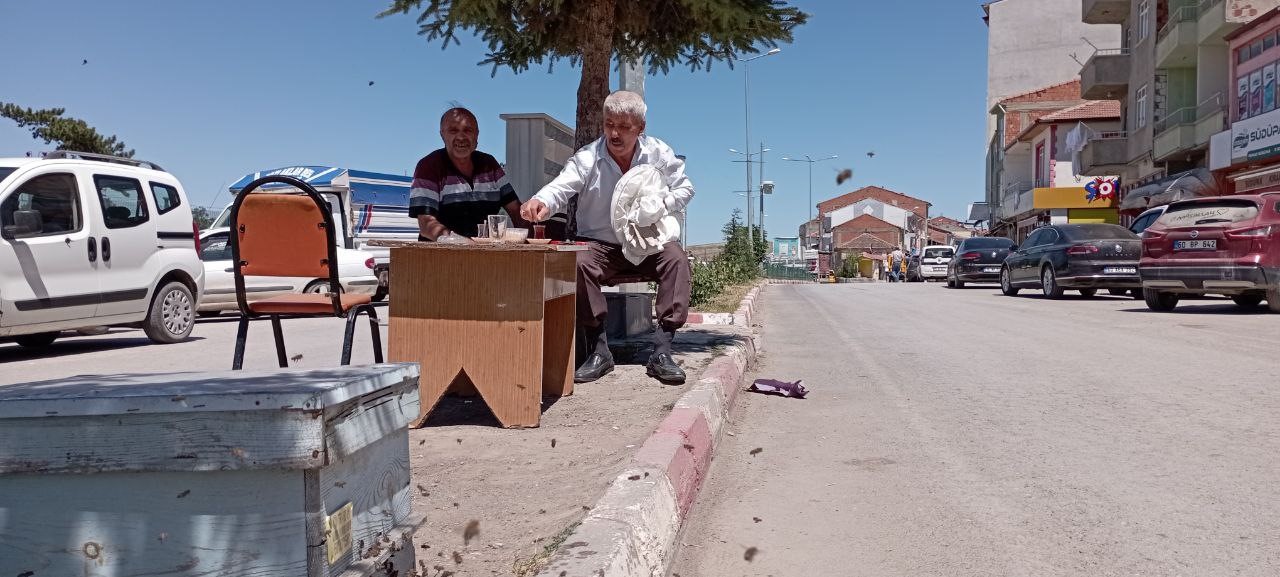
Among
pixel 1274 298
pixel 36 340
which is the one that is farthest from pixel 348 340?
pixel 1274 298

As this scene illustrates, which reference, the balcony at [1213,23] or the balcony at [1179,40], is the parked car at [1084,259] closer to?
the balcony at [1213,23]

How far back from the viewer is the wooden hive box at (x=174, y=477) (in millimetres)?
1570

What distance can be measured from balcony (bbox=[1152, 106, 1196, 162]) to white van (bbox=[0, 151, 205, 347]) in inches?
1073

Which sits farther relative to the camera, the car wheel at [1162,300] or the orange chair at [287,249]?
the car wheel at [1162,300]

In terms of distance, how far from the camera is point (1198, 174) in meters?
24.4

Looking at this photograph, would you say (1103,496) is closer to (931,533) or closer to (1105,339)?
(931,533)

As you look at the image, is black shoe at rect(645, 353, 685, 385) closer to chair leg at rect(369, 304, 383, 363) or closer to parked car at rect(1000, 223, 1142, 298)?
chair leg at rect(369, 304, 383, 363)

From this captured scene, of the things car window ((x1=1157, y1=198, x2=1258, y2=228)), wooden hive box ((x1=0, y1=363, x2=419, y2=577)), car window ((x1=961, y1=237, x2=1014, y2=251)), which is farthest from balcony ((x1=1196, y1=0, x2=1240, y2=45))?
wooden hive box ((x1=0, y1=363, x2=419, y2=577))

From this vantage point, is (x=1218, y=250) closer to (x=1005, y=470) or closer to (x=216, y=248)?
(x=1005, y=470)

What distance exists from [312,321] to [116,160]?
434cm

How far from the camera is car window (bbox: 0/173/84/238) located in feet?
24.0

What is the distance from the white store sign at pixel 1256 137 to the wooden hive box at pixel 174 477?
2448cm

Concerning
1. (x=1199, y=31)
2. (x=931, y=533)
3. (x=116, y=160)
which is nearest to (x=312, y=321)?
(x=116, y=160)

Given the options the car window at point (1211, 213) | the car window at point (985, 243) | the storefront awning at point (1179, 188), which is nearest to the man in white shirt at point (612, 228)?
the car window at point (1211, 213)
